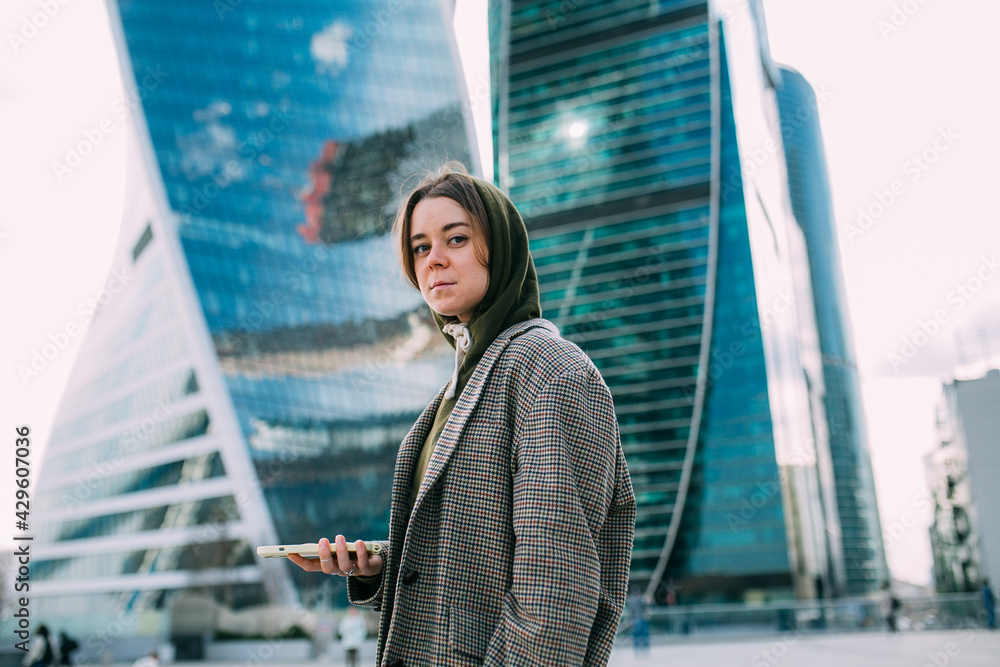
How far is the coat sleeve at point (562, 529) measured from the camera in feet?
3.35

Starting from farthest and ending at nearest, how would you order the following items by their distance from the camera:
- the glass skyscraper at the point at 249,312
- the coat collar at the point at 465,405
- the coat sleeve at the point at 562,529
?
the glass skyscraper at the point at 249,312 → the coat collar at the point at 465,405 → the coat sleeve at the point at 562,529

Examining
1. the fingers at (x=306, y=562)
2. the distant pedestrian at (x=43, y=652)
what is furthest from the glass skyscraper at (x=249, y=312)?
the fingers at (x=306, y=562)

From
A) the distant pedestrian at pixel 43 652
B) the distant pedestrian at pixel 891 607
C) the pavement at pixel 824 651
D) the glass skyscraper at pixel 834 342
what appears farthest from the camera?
the glass skyscraper at pixel 834 342

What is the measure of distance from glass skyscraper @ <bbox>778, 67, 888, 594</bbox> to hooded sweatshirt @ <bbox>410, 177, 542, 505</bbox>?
73.7 meters

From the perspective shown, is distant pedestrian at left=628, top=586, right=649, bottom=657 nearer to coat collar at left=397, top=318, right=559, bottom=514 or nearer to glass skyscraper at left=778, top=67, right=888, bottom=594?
coat collar at left=397, top=318, right=559, bottom=514

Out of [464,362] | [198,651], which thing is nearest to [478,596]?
[464,362]

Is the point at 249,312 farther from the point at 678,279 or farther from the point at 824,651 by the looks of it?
the point at 824,651

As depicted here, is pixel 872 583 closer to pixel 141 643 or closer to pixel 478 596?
pixel 141 643

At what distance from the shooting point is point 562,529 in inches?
42.1

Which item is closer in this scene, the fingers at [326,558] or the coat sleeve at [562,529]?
the coat sleeve at [562,529]

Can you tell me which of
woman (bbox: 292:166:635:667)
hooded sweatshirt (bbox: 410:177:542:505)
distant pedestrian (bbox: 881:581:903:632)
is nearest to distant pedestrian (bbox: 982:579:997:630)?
distant pedestrian (bbox: 881:581:903:632)

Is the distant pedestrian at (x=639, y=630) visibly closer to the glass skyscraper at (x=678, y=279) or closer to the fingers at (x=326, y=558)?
the fingers at (x=326, y=558)

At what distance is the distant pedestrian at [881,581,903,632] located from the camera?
13.6 meters

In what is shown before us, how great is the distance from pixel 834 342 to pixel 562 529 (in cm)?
A: 9326
